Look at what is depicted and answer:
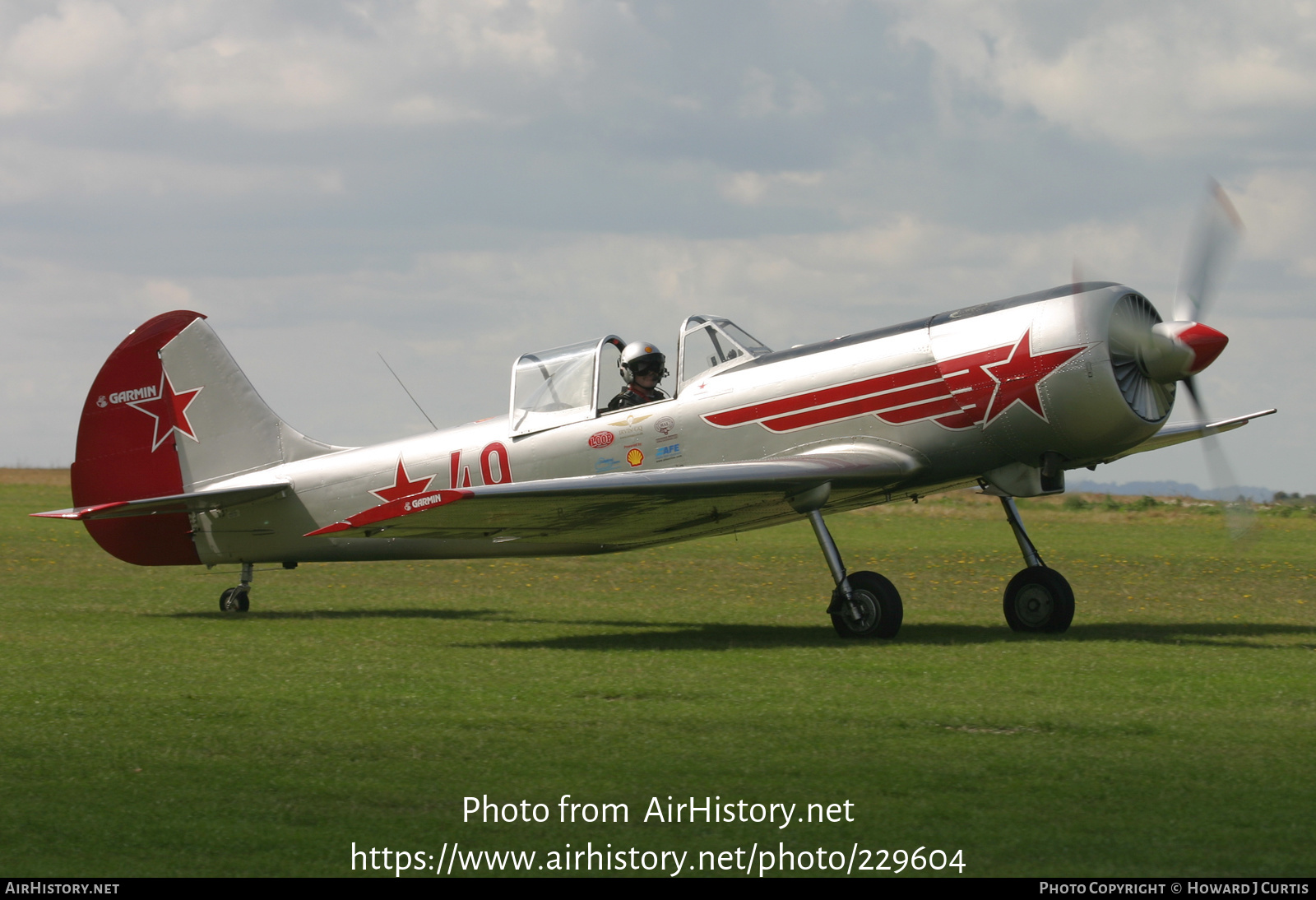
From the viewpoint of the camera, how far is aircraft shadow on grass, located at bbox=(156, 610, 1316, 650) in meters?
10.5

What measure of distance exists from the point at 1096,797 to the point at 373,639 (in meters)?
7.37

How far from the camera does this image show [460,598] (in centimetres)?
1542

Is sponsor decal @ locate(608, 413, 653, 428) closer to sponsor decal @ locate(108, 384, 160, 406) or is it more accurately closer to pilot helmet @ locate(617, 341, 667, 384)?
pilot helmet @ locate(617, 341, 667, 384)

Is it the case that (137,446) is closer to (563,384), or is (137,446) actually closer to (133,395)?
Result: (133,395)

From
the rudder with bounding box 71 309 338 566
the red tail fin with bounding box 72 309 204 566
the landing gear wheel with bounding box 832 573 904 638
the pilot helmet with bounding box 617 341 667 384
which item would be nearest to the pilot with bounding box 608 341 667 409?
the pilot helmet with bounding box 617 341 667 384

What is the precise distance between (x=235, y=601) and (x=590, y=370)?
4.74m

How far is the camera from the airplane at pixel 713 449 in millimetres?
10148

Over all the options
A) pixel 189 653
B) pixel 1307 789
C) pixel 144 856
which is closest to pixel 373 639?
pixel 189 653

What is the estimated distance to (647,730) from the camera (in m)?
6.70

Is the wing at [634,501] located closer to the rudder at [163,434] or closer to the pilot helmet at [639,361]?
the pilot helmet at [639,361]

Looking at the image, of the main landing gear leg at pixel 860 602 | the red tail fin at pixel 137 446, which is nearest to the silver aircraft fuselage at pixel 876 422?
the main landing gear leg at pixel 860 602

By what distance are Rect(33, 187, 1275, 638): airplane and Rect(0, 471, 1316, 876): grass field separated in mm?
824

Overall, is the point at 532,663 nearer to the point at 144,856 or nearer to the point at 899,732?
the point at 899,732

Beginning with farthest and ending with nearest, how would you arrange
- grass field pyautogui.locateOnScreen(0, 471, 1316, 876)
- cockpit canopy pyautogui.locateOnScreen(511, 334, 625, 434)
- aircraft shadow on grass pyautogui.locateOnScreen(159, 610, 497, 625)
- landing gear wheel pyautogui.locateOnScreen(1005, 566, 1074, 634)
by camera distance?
aircraft shadow on grass pyautogui.locateOnScreen(159, 610, 497, 625) → cockpit canopy pyautogui.locateOnScreen(511, 334, 625, 434) → landing gear wheel pyautogui.locateOnScreen(1005, 566, 1074, 634) → grass field pyautogui.locateOnScreen(0, 471, 1316, 876)
